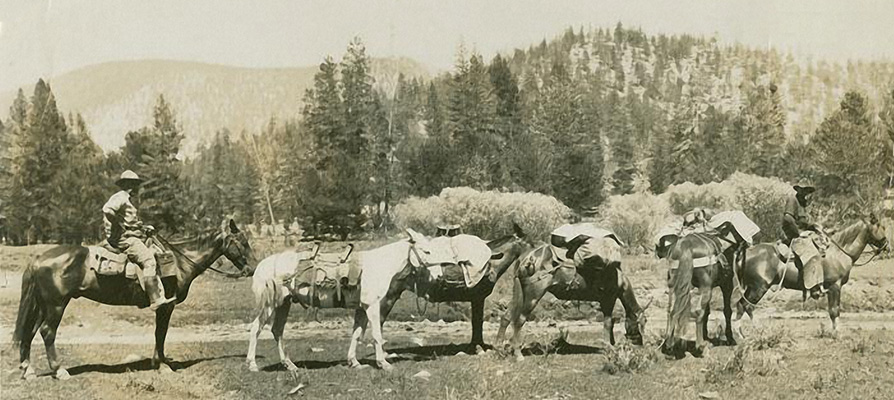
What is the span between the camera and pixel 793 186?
1023 cm

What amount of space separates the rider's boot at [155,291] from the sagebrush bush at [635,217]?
13.6ft

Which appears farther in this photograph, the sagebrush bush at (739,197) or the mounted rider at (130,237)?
the sagebrush bush at (739,197)

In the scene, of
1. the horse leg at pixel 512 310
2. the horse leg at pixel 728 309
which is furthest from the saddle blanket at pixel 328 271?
the horse leg at pixel 728 309

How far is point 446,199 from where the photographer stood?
946 cm

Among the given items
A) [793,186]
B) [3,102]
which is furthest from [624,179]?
[3,102]

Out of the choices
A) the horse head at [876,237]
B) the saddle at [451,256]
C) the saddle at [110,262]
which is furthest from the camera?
the horse head at [876,237]

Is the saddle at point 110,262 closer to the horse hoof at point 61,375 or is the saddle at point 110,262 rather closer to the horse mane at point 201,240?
the horse mane at point 201,240

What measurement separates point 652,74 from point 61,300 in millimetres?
6025

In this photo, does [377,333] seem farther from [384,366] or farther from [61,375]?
[61,375]

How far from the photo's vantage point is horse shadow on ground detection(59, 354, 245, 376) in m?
8.70

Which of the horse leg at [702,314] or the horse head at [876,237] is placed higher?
the horse head at [876,237]

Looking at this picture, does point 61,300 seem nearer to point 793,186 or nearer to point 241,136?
point 241,136

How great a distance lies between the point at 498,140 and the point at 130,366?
4.01m

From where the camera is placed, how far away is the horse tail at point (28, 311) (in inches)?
338
